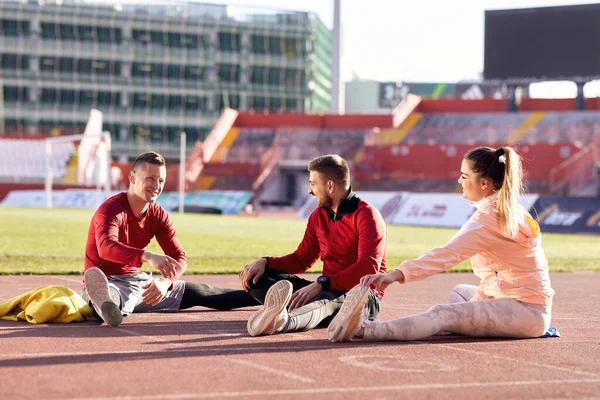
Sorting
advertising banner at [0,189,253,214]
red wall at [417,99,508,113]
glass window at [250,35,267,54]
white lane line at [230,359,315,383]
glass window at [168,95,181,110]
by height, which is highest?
glass window at [250,35,267,54]

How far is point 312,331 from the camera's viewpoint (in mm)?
8633

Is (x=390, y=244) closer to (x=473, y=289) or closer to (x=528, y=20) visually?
(x=473, y=289)

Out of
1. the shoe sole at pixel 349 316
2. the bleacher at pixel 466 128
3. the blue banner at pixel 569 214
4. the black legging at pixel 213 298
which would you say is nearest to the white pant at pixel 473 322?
the shoe sole at pixel 349 316

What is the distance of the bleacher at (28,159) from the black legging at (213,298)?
190 feet

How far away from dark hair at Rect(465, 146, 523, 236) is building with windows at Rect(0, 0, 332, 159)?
3551 inches

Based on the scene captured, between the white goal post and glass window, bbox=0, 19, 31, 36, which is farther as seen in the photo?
glass window, bbox=0, 19, 31, 36

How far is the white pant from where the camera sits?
7.92 metres

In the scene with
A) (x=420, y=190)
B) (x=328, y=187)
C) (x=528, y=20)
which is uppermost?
(x=528, y=20)

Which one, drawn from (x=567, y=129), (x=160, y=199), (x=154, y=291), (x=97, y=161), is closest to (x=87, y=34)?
(x=160, y=199)

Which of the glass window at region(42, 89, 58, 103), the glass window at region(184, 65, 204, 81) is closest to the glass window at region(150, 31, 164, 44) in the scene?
the glass window at region(184, 65, 204, 81)

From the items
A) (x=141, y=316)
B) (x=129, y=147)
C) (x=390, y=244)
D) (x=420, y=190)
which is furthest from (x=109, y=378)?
(x=129, y=147)

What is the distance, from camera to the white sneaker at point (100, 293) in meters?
8.30

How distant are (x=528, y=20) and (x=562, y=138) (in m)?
7.75

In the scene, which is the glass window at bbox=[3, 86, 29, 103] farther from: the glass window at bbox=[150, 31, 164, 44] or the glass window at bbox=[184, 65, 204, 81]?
the glass window at bbox=[184, 65, 204, 81]
